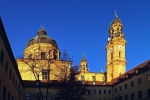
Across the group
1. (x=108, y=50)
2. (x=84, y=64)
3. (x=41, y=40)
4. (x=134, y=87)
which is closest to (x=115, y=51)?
(x=108, y=50)

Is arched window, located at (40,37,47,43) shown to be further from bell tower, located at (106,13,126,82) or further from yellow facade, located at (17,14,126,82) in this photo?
bell tower, located at (106,13,126,82)

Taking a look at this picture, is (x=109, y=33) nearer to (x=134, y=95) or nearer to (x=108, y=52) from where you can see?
(x=108, y=52)

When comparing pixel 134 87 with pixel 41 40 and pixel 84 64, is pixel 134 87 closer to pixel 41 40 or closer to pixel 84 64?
pixel 41 40

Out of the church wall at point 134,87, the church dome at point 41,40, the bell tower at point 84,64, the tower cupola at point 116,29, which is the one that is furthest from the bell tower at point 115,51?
the church dome at point 41,40

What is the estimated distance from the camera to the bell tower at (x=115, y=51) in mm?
84625

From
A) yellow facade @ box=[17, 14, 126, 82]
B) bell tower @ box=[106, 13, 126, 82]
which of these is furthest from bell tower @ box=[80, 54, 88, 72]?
bell tower @ box=[106, 13, 126, 82]

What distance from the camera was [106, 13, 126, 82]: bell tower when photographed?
278ft

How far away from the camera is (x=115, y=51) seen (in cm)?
8644

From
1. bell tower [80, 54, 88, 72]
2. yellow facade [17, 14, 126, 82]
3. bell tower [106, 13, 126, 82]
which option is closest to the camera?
yellow facade [17, 14, 126, 82]

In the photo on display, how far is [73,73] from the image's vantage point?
45750mm

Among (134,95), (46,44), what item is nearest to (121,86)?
(134,95)

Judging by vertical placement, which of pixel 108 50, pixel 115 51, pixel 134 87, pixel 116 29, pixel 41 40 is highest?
pixel 116 29

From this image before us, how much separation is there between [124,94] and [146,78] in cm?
1095

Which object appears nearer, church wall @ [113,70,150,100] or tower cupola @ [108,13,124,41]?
church wall @ [113,70,150,100]
